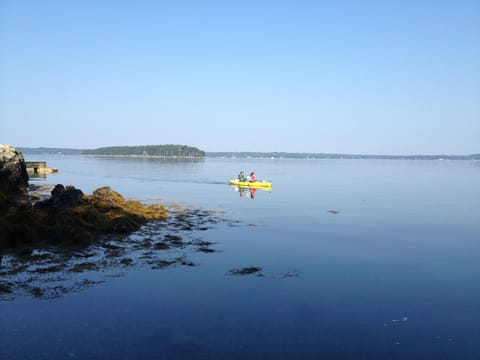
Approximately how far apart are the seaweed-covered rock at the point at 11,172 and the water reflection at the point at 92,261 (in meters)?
22.5

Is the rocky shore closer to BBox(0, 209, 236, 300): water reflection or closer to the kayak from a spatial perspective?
BBox(0, 209, 236, 300): water reflection

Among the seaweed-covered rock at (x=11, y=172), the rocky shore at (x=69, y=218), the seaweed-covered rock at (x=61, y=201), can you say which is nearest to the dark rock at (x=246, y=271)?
the rocky shore at (x=69, y=218)

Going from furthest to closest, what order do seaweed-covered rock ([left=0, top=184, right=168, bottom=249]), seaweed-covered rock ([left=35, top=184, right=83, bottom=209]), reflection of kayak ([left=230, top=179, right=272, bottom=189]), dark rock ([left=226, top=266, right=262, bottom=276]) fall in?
reflection of kayak ([left=230, top=179, right=272, bottom=189])
seaweed-covered rock ([left=35, top=184, right=83, bottom=209])
seaweed-covered rock ([left=0, top=184, right=168, bottom=249])
dark rock ([left=226, top=266, right=262, bottom=276])

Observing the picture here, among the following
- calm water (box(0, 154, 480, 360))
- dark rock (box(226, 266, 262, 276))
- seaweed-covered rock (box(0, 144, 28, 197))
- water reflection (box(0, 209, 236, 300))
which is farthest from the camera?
seaweed-covered rock (box(0, 144, 28, 197))

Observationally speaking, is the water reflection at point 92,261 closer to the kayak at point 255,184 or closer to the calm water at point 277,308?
the calm water at point 277,308

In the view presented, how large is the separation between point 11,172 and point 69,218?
23085 millimetres

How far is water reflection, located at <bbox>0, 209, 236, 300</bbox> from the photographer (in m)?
15.9

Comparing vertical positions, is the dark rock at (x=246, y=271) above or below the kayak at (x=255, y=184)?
below

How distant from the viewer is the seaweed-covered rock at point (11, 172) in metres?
41.9

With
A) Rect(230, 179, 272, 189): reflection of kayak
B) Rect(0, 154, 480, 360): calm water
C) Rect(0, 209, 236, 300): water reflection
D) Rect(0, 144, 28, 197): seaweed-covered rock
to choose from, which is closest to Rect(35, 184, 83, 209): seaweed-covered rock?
Rect(0, 209, 236, 300): water reflection

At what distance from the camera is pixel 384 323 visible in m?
13.6

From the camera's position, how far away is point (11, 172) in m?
43.4

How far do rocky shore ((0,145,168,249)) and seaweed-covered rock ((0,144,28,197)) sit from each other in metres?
12.5

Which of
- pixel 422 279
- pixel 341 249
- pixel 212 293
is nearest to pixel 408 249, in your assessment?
pixel 341 249
